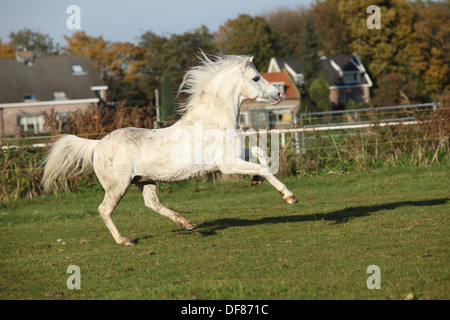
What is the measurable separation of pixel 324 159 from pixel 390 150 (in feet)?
6.30

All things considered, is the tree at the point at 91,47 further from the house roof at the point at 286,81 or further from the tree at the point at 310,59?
the tree at the point at 310,59

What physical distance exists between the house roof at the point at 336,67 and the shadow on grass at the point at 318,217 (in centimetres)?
6134

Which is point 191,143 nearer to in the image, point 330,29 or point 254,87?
point 254,87

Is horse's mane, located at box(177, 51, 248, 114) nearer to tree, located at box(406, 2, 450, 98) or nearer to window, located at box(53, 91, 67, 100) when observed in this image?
window, located at box(53, 91, 67, 100)

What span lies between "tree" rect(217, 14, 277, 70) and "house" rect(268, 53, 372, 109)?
916 cm

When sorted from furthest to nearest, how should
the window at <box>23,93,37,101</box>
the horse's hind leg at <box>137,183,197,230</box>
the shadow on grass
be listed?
the window at <box>23,93,37,101</box>
the shadow on grass
the horse's hind leg at <box>137,183,197,230</box>

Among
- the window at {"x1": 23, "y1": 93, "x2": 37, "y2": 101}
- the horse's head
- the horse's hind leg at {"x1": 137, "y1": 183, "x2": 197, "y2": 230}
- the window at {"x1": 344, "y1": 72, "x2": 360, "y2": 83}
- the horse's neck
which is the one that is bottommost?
the horse's hind leg at {"x1": 137, "y1": 183, "x2": 197, "y2": 230}

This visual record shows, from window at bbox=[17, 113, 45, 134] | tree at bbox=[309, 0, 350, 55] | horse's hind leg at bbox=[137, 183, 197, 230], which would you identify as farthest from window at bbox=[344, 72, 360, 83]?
horse's hind leg at bbox=[137, 183, 197, 230]

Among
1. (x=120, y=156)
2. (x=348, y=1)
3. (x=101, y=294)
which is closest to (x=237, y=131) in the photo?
(x=120, y=156)

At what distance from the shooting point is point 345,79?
71375 millimetres

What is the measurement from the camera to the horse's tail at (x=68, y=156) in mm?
9375

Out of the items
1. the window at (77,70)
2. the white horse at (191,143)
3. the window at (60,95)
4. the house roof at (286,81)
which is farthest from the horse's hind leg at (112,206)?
the house roof at (286,81)

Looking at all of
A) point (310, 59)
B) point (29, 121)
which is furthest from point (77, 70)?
point (310, 59)

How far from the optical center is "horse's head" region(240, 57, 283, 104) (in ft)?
29.6
